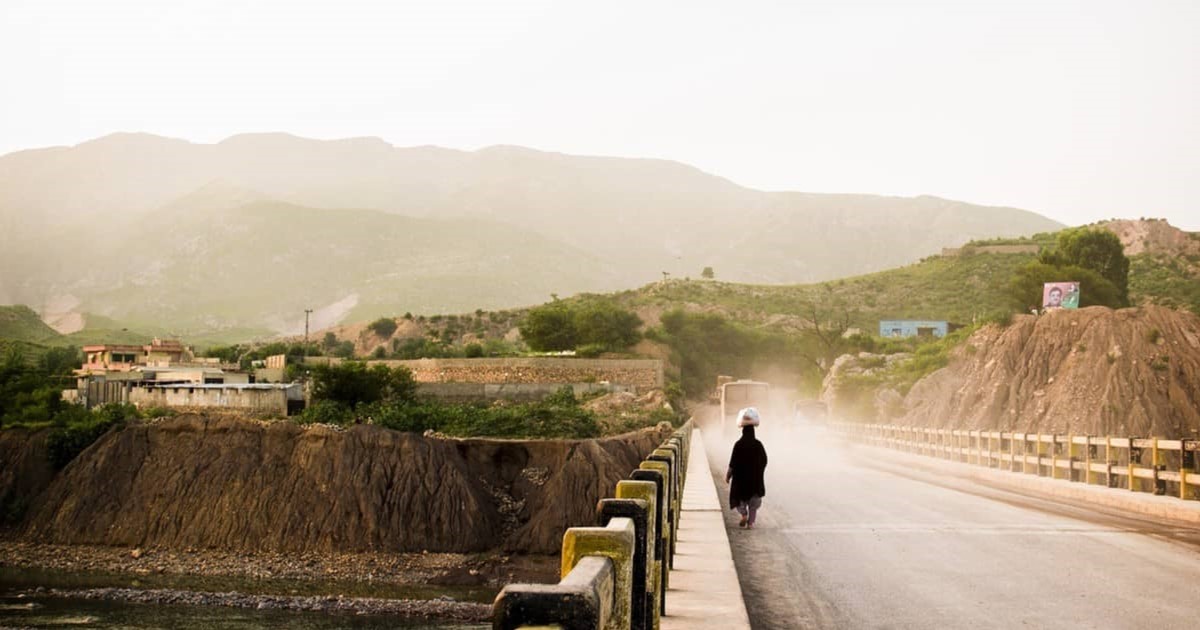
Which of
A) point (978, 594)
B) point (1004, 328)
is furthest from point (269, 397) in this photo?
point (978, 594)

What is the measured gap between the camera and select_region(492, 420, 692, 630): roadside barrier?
3305 mm

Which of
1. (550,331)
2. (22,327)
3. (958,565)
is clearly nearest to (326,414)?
(550,331)

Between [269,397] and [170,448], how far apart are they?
19.7 m

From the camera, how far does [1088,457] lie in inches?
1012

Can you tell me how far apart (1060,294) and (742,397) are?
27.4 meters

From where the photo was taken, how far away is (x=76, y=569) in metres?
47.9

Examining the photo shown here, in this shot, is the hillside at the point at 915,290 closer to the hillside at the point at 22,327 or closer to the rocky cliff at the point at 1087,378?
the rocky cliff at the point at 1087,378

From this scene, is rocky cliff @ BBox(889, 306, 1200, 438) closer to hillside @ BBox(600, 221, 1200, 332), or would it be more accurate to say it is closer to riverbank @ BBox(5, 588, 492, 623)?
riverbank @ BBox(5, 588, 492, 623)

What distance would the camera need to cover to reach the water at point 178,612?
37594mm

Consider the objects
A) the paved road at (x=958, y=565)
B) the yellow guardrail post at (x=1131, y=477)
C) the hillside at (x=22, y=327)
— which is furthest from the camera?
the hillside at (x=22, y=327)

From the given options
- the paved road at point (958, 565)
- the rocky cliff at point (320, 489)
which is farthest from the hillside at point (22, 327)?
the paved road at point (958, 565)

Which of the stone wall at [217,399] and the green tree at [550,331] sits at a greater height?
the green tree at [550,331]

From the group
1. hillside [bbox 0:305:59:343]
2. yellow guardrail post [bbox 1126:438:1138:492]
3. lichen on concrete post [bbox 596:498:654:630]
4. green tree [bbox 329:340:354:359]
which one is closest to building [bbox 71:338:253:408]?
green tree [bbox 329:340:354:359]

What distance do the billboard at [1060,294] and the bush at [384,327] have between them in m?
87.3
